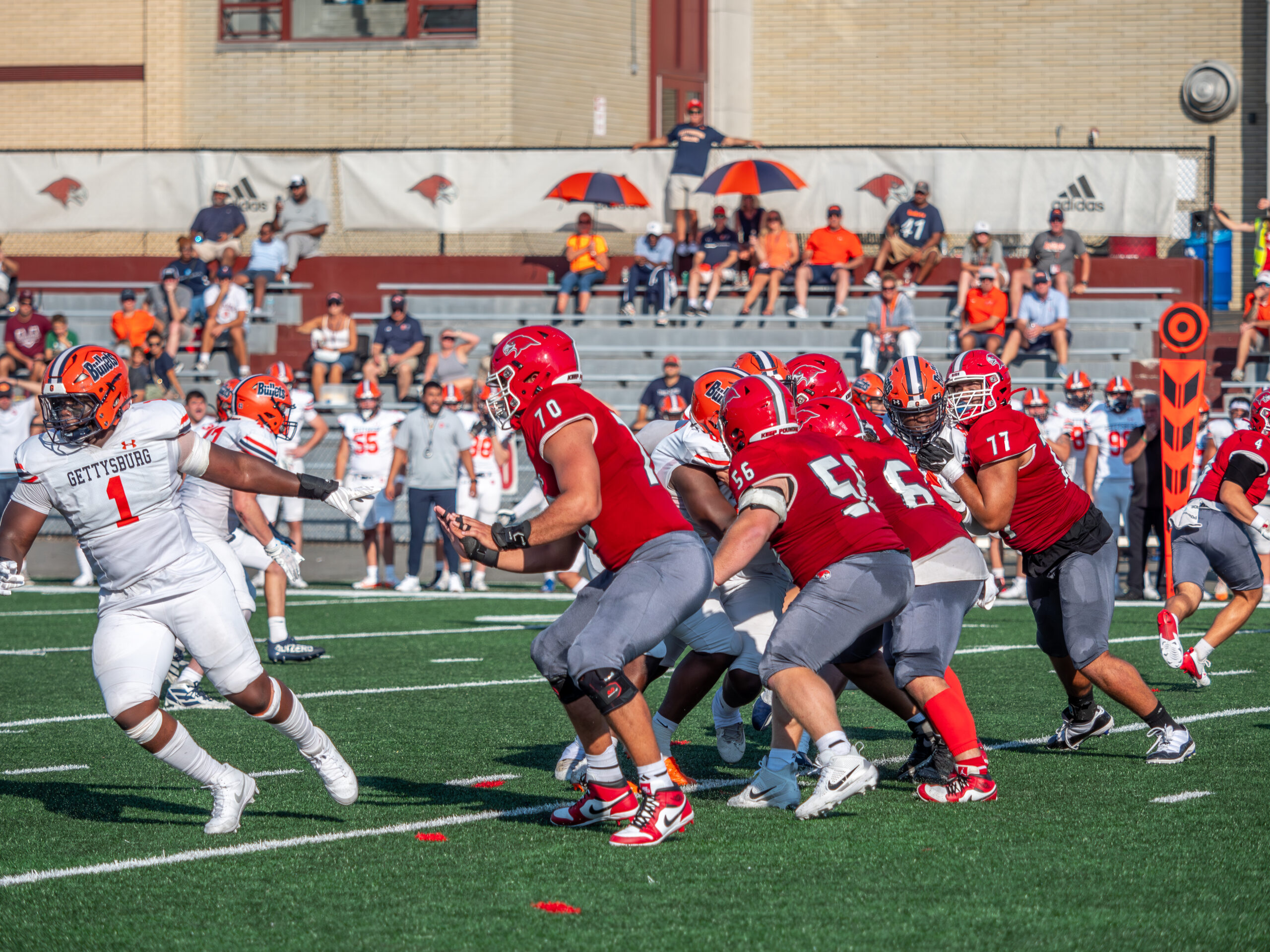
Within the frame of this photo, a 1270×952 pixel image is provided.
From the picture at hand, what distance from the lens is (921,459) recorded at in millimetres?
7391

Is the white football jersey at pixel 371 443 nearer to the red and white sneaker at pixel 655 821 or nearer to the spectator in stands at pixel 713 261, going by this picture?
the spectator in stands at pixel 713 261

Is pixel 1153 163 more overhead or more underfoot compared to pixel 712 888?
more overhead

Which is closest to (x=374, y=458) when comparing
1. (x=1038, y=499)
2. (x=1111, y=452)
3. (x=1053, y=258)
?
(x=1111, y=452)

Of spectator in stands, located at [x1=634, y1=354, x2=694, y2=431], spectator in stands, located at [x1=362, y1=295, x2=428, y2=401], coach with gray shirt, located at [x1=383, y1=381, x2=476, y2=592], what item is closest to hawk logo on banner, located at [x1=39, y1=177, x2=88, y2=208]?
spectator in stands, located at [x1=362, y1=295, x2=428, y2=401]

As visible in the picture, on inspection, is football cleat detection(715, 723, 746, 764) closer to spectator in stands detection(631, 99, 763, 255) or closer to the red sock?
the red sock

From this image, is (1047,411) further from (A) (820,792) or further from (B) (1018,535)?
(A) (820,792)

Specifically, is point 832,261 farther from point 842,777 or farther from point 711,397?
point 842,777

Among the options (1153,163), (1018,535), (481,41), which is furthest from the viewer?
(481,41)

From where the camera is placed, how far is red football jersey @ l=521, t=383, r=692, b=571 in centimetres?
600

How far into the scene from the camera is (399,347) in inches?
821

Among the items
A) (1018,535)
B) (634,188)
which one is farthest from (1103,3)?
(1018,535)

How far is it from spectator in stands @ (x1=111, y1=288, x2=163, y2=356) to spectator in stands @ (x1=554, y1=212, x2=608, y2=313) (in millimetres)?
5465

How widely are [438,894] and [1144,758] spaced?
3.87m

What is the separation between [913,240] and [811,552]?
1554cm
